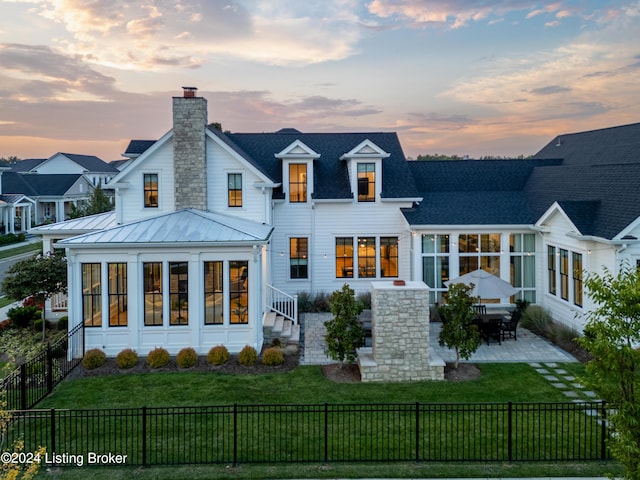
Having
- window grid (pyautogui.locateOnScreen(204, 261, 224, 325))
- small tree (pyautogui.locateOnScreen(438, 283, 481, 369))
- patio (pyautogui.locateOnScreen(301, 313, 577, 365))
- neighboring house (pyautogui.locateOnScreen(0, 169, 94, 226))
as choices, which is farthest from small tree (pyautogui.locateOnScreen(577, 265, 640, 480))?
neighboring house (pyautogui.locateOnScreen(0, 169, 94, 226))

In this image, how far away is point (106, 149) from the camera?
80000mm

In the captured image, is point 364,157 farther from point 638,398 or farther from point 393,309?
point 638,398

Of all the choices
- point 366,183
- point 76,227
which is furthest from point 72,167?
point 366,183

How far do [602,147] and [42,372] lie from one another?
32228 mm

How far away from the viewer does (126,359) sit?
15016 millimetres

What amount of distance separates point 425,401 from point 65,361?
11.3 metres

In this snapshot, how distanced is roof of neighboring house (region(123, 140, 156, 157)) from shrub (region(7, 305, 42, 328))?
7.82 meters

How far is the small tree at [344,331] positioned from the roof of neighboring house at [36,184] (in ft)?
191

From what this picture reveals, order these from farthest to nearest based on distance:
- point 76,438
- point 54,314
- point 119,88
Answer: point 119,88 → point 54,314 → point 76,438

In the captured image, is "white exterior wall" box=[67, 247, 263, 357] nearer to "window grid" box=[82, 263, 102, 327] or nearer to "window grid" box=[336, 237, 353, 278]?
A: "window grid" box=[82, 263, 102, 327]

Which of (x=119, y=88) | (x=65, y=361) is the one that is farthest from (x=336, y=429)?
(x=119, y=88)

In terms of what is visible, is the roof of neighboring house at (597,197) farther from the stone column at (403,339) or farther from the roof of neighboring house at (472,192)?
the stone column at (403,339)

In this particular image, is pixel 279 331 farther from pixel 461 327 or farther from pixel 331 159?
pixel 331 159

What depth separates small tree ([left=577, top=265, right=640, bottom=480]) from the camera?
6.63 metres
